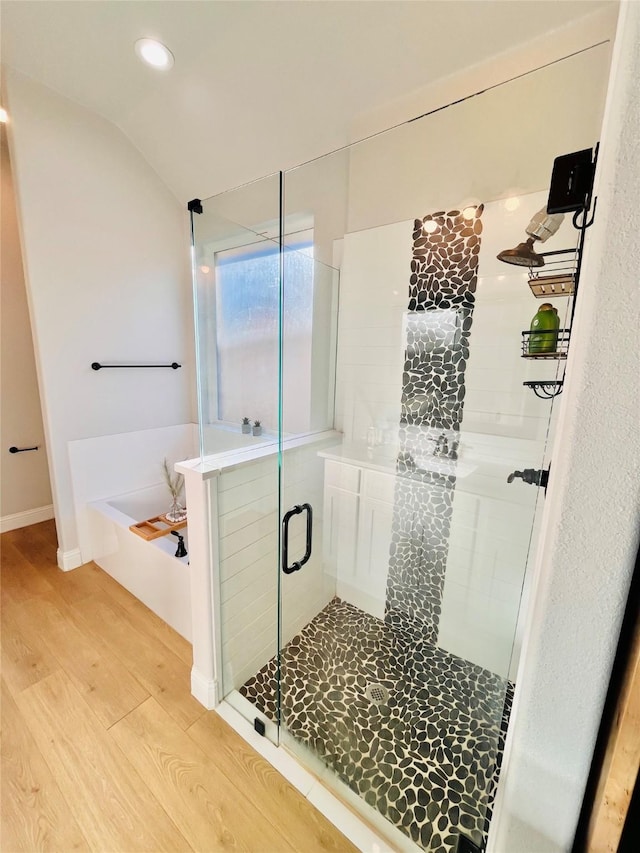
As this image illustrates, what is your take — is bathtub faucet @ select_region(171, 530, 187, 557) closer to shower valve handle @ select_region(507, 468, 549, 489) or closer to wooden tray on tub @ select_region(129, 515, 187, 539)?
wooden tray on tub @ select_region(129, 515, 187, 539)

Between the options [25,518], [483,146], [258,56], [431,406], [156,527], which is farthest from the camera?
[25,518]

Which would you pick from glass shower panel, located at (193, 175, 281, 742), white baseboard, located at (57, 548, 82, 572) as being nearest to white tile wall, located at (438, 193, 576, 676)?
glass shower panel, located at (193, 175, 281, 742)

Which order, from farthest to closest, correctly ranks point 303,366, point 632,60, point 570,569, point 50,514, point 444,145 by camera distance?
point 50,514, point 303,366, point 444,145, point 570,569, point 632,60

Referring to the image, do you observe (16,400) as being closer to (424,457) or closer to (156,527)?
(156,527)

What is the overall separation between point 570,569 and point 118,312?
9.74 feet

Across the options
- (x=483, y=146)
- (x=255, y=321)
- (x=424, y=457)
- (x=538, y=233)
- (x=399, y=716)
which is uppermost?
(x=483, y=146)

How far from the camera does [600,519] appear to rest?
1.61 ft

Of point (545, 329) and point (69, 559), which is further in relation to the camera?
point (69, 559)

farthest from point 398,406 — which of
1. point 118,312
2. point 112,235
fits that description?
point 112,235

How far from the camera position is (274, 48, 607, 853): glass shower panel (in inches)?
54.4

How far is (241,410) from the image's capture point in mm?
2396

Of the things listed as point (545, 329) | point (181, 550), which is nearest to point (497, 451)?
point (545, 329)

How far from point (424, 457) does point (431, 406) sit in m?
0.29

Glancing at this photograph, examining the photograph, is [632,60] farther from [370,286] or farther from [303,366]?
[303,366]
